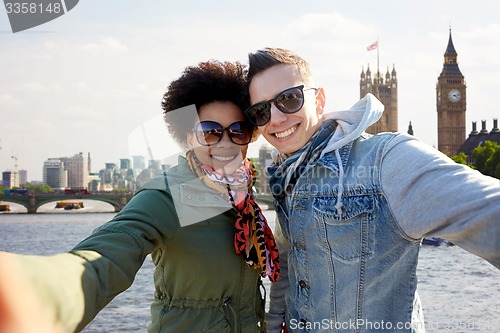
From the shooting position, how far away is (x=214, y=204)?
1.52 meters

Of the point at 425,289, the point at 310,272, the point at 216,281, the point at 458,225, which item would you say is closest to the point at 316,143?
the point at 310,272

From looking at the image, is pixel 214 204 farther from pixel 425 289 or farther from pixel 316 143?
pixel 425 289

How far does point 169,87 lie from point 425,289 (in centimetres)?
1063

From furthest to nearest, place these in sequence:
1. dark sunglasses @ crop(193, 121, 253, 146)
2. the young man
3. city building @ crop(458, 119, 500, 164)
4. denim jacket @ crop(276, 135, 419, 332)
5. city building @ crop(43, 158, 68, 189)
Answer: city building @ crop(43, 158, 68, 189), city building @ crop(458, 119, 500, 164), dark sunglasses @ crop(193, 121, 253, 146), denim jacket @ crop(276, 135, 419, 332), the young man

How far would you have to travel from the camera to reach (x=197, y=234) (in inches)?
57.8

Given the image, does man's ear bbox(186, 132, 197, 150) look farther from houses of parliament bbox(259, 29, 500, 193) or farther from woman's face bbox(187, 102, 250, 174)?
houses of parliament bbox(259, 29, 500, 193)

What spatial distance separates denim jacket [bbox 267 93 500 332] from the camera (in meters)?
1.13

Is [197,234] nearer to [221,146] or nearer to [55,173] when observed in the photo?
[221,146]

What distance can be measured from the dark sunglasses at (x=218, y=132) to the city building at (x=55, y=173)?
55975 mm

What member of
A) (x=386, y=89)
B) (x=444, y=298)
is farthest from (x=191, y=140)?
(x=386, y=89)

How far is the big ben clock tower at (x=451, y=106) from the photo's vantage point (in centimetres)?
6191

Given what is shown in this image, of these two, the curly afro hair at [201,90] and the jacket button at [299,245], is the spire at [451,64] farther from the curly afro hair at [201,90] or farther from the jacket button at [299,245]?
the jacket button at [299,245]

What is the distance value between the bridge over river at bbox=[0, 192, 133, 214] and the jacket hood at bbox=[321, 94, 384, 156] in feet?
114

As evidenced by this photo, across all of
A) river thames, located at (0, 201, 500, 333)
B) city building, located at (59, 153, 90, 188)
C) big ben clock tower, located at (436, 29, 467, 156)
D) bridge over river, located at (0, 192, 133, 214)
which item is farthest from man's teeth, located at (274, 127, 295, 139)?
big ben clock tower, located at (436, 29, 467, 156)
